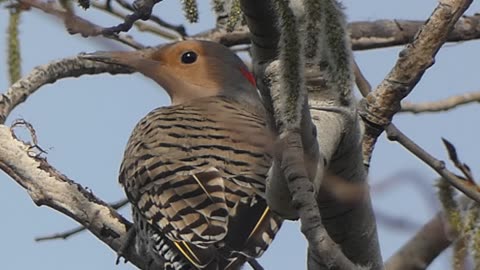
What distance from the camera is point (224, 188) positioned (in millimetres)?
5230

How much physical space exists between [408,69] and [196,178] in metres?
1.84

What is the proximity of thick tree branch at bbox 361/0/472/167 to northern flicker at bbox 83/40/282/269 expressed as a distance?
0.50 m

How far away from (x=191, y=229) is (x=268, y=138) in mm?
2121

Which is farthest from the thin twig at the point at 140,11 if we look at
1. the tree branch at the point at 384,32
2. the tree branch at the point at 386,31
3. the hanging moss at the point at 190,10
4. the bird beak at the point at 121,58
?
the tree branch at the point at 384,32

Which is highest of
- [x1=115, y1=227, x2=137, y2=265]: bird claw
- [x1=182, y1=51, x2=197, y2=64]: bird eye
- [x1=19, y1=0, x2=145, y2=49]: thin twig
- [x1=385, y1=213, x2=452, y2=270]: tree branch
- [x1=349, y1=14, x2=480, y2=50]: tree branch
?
[x1=19, y1=0, x2=145, y2=49]: thin twig

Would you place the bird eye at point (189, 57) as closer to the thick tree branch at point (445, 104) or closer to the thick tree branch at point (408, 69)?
the thick tree branch at point (445, 104)

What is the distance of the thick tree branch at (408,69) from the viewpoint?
3549mm

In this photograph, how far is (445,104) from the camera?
5469 mm

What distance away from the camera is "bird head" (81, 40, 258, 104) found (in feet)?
22.5

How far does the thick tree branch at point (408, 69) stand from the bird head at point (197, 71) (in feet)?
9.62

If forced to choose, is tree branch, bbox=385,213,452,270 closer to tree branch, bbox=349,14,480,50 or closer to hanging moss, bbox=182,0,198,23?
hanging moss, bbox=182,0,198,23

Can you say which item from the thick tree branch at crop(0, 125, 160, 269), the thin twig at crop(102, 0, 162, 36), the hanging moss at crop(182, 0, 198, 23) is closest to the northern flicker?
the thick tree branch at crop(0, 125, 160, 269)

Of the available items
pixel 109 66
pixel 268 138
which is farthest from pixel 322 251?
pixel 109 66

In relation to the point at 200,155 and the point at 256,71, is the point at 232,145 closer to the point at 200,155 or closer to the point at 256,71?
the point at 200,155
